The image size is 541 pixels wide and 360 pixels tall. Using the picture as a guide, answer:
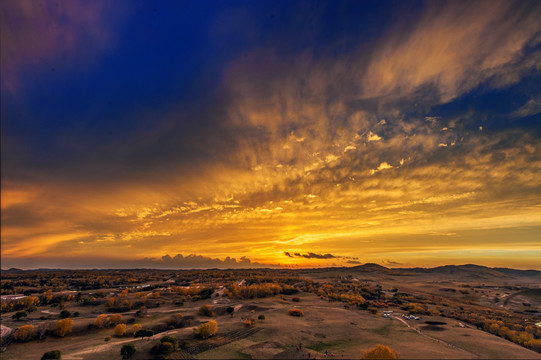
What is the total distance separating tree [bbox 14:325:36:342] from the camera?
47.3 metres

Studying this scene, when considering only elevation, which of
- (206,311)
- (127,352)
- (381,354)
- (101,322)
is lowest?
(206,311)

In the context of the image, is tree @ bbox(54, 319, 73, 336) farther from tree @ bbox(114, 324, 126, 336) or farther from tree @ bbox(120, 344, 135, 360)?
tree @ bbox(120, 344, 135, 360)

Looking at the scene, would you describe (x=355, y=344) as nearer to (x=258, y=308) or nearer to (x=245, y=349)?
→ (x=245, y=349)

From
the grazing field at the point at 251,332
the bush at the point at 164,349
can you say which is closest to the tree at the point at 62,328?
the grazing field at the point at 251,332

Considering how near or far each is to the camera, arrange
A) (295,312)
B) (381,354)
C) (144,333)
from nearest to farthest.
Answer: (381,354), (144,333), (295,312)

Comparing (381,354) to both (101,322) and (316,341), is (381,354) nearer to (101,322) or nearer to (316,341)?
(316,341)

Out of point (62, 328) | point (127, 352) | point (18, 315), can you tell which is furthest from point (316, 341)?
point (18, 315)

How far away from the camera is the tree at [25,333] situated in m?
47.3

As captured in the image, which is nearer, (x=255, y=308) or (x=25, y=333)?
(x=25, y=333)

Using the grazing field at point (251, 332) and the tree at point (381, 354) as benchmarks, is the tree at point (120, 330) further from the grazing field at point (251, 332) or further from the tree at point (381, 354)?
the tree at point (381, 354)

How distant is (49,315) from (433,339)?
90115mm

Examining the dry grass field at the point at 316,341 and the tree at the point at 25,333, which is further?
the tree at the point at 25,333

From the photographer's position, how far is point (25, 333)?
1881 inches

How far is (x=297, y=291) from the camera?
104750mm
